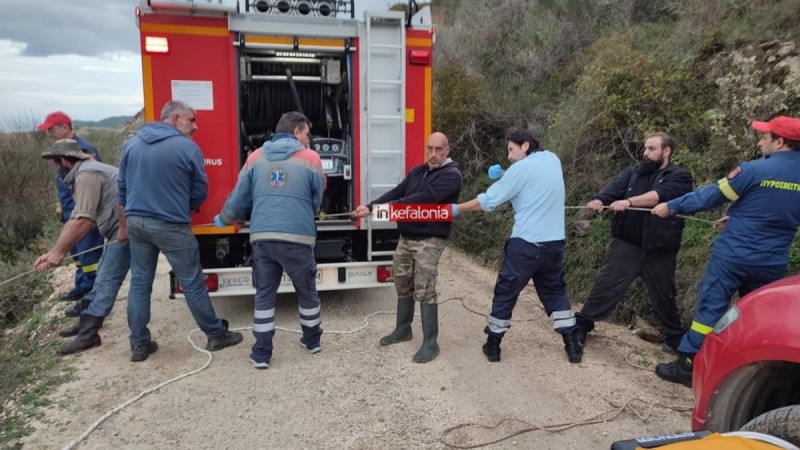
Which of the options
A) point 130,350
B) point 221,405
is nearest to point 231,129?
point 130,350

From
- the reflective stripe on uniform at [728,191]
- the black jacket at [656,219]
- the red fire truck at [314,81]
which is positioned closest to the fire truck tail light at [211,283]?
the red fire truck at [314,81]

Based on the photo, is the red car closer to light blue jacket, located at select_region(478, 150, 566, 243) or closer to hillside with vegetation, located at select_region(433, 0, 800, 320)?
light blue jacket, located at select_region(478, 150, 566, 243)

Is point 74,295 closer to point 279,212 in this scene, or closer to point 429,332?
point 279,212

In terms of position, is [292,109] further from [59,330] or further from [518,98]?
[518,98]

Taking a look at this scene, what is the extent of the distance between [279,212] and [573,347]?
8.10 ft

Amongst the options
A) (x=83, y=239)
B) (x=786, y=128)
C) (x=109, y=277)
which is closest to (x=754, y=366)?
(x=786, y=128)

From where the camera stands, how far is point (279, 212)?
405cm

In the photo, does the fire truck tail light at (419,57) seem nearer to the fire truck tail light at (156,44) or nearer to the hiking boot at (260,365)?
the fire truck tail light at (156,44)

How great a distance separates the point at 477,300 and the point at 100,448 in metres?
3.83

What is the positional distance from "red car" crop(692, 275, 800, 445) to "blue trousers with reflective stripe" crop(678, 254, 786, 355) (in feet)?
3.70

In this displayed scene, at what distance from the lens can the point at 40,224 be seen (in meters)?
10.1

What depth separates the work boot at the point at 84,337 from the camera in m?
4.46

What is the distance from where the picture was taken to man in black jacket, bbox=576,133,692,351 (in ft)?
13.8

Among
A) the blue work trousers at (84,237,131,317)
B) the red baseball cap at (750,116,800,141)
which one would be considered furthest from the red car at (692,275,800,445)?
the blue work trousers at (84,237,131,317)
